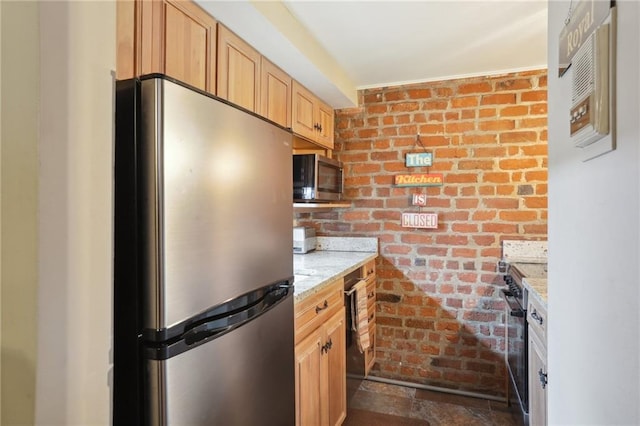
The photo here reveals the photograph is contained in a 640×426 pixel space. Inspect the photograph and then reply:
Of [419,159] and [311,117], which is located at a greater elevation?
[311,117]

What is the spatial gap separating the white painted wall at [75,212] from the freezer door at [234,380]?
284 millimetres

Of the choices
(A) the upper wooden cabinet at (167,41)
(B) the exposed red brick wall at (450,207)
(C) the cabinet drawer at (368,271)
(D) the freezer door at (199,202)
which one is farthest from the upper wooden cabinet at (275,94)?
(C) the cabinet drawer at (368,271)

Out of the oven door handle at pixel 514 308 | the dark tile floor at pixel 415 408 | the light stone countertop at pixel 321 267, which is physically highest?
the light stone countertop at pixel 321 267

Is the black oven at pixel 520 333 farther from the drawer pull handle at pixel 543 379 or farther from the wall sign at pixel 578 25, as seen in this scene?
the wall sign at pixel 578 25

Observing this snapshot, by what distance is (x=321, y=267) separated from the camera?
84.3 inches

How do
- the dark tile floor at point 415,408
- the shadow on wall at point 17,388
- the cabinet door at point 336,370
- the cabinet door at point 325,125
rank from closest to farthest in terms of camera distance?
the shadow on wall at point 17,388 < the cabinet door at point 336,370 < the dark tile floor at point 415,408 < the cabinet door at point 325,125

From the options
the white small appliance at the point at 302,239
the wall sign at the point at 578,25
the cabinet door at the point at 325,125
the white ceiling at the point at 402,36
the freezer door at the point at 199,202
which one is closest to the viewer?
the wall sign at the point at 578,25

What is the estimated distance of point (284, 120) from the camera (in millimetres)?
2104

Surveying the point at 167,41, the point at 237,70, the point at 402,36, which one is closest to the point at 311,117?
the point at 402,36

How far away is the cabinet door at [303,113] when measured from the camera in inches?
88.0

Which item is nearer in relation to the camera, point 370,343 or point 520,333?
point 520,333

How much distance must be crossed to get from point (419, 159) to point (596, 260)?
82.3 inches

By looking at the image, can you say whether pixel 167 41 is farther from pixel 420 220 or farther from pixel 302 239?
pixel 420 220

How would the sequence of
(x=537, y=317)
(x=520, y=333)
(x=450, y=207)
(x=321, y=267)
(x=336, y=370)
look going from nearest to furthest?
(x=537, y=317) < (x=520, y=333) < (x=336, y=370) < (x=321, y=267) < (x=450, y=207)
